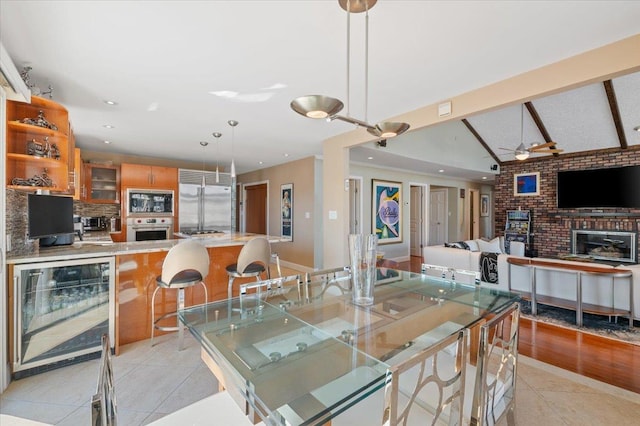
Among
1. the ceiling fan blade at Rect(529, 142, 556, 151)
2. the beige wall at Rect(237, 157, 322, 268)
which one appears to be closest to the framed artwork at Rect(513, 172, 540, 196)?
the ceiling fan blade at Rect(529, 142, 556, 151)

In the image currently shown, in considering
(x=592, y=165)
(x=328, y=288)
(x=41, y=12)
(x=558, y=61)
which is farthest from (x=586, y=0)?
(x=592, y=165)

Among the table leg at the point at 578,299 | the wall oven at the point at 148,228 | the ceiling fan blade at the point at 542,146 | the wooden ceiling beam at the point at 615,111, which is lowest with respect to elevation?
the table leg at the point at 578,299

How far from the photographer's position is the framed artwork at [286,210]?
6.21 metres

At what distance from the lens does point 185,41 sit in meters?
1.92

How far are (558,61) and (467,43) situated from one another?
846mm

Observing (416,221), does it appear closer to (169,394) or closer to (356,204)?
(356,204)

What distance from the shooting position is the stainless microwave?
5352 mm

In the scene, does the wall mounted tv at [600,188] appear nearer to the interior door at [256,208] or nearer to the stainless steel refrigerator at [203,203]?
the interior door at [256,208]

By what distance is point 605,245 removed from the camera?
604cm

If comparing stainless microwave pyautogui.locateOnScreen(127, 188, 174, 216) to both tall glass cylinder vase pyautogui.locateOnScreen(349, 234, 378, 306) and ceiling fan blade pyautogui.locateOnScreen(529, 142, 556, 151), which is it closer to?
tall glass cylinder vase pyautogui.locateOnScreen(349, 234, 378, 306)

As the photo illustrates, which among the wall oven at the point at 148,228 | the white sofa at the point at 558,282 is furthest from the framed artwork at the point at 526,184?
the wall oven at the point at 148,228

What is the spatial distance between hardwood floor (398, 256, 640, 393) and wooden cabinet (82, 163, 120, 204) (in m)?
6.63

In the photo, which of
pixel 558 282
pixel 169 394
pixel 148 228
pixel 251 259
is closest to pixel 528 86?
pixel 558 282

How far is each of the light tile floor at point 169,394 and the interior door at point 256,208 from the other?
195 inches
